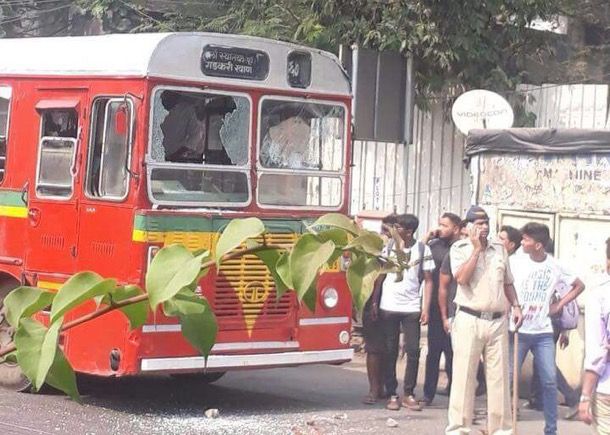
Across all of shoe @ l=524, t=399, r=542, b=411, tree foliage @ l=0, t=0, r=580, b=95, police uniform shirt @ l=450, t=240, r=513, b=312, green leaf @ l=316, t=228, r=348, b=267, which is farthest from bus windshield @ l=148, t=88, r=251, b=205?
green leaf @ l=316, t=228, r=348, b=267

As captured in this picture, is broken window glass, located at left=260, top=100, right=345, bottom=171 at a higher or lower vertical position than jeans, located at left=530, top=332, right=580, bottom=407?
higher

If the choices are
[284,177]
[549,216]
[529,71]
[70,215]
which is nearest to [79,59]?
[70,215]

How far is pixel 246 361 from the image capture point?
935 centimetres

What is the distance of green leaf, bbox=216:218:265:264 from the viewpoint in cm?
132

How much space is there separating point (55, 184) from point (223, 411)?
230cm

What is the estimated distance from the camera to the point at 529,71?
1496 centimetres

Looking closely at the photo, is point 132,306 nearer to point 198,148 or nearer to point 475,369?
point 475,369

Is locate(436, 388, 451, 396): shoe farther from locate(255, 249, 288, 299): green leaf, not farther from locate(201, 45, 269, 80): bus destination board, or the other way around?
locate(255, 249, 288, 299): green leaf

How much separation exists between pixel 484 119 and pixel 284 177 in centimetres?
329

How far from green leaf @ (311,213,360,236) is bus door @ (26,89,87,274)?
8.02 meters

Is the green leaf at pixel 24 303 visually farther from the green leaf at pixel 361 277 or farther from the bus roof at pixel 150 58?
the bus roof at pixel 150 58

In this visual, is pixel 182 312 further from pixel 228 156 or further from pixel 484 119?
pixel 484 119

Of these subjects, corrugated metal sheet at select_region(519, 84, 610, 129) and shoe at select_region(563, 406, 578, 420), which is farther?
corrugated metal sheet at select_region(519, 84, 610, 129)

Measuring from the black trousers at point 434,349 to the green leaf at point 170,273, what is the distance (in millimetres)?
9265
